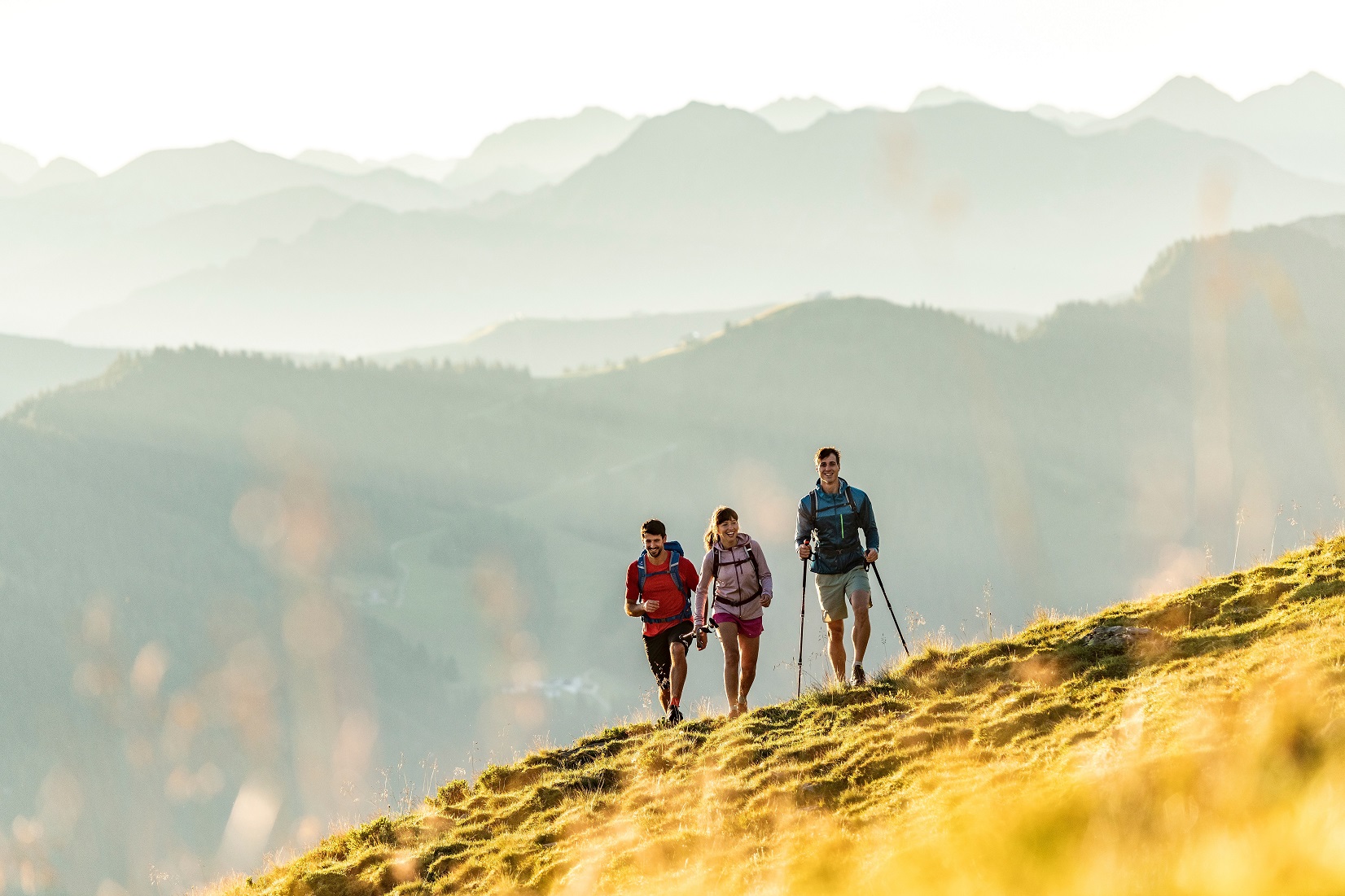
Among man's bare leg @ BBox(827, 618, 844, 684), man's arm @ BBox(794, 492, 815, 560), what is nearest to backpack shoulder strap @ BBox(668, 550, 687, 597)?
man's arm @ BBox(794, 492, 815, 560)

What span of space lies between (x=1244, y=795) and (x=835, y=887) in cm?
201

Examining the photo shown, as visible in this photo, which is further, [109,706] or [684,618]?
[109,706]

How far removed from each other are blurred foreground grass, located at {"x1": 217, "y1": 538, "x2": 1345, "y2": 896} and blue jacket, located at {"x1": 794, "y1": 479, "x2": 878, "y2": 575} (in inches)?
52.0

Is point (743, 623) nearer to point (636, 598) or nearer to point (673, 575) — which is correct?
point (673, 575)

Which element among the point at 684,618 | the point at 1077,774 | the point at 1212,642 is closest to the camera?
the point at 1077,774

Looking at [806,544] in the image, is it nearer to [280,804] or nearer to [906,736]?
[906,736]

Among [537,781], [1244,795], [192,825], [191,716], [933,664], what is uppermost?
[1244,795]

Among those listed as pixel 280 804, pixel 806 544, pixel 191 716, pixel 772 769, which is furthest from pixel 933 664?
pixel 191 716

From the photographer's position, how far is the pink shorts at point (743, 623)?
12.0 metres

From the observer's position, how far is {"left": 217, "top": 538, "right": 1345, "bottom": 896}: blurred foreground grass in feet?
8.54

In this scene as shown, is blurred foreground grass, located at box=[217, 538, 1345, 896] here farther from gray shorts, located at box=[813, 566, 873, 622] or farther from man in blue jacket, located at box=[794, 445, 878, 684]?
gray shorts, located at box=[813, 566, 873, 622]

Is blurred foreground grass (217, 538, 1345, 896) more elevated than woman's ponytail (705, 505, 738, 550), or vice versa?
woman's ponytail (705, 505, 738, 550)

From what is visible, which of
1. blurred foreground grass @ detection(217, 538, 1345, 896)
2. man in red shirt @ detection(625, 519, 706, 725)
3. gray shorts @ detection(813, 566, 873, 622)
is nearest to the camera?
blurred foreground grass @ detection(217, 538, 1345, 896)

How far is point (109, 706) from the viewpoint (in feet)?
643
